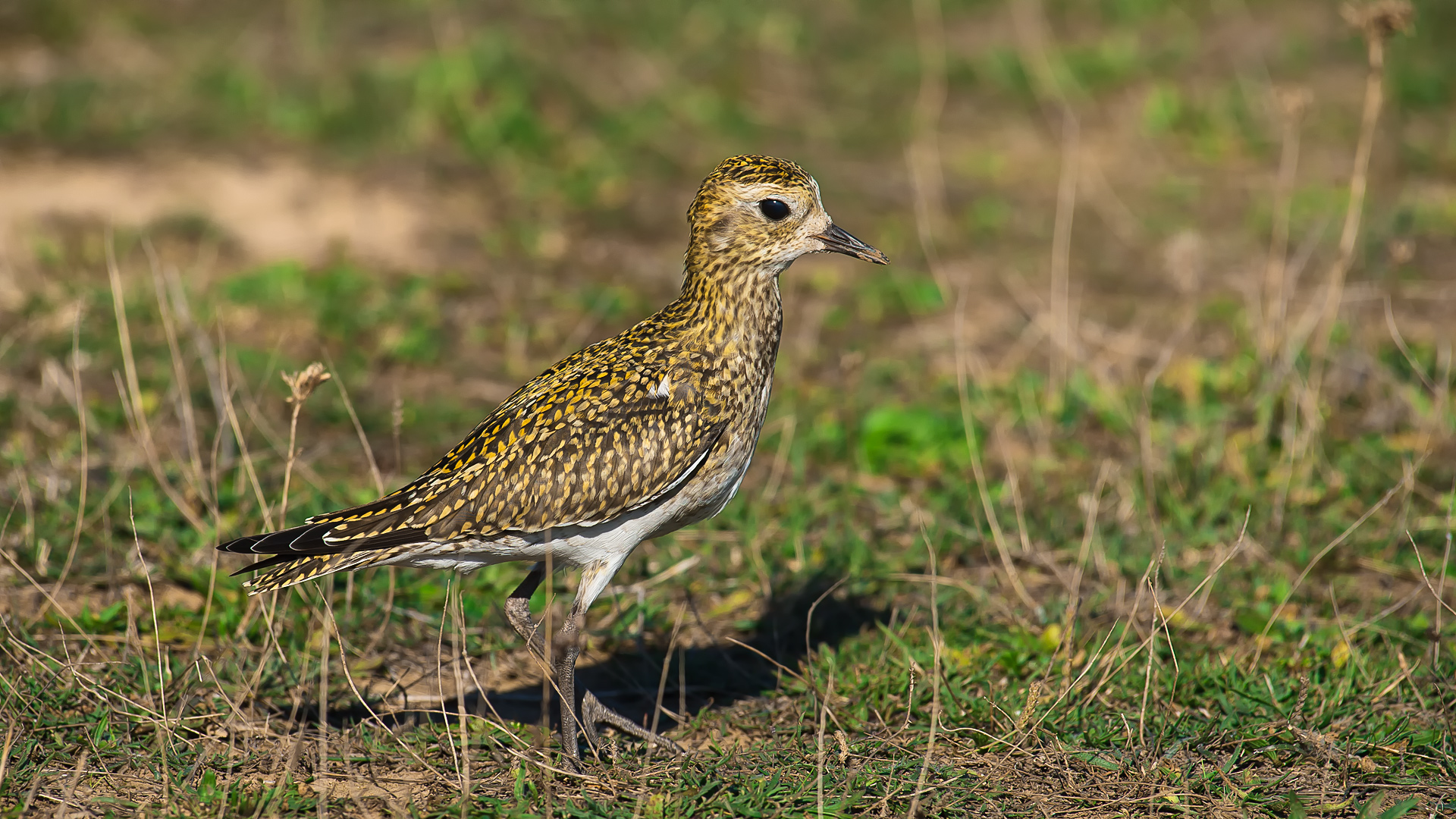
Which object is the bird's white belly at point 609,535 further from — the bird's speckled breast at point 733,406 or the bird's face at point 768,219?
the bird's face at point 768,219

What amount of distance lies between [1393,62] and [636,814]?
11211 mm

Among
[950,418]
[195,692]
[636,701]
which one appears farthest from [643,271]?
[195,692]

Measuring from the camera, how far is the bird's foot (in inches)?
202

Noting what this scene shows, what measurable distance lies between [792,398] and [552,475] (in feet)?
11.5

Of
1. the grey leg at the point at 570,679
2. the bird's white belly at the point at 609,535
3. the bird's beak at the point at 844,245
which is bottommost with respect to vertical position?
the grey leg at the point at 570,679

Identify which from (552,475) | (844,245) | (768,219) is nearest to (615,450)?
(552,475)

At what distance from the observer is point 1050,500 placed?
720cm

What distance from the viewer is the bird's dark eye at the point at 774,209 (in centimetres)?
525

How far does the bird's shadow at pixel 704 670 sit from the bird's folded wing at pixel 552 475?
0.92m

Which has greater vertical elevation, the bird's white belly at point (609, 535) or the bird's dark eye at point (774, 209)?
the bird's dark eye at point (774, 209)

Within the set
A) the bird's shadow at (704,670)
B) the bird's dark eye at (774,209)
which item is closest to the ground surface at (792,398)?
the bird's shadow at (704,670)

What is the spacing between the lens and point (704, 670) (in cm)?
590

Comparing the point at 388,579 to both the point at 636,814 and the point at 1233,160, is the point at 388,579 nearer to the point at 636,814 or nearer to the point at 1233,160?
the point at 636,814

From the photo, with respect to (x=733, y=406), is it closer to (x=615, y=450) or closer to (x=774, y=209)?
(x=615, y=450)
